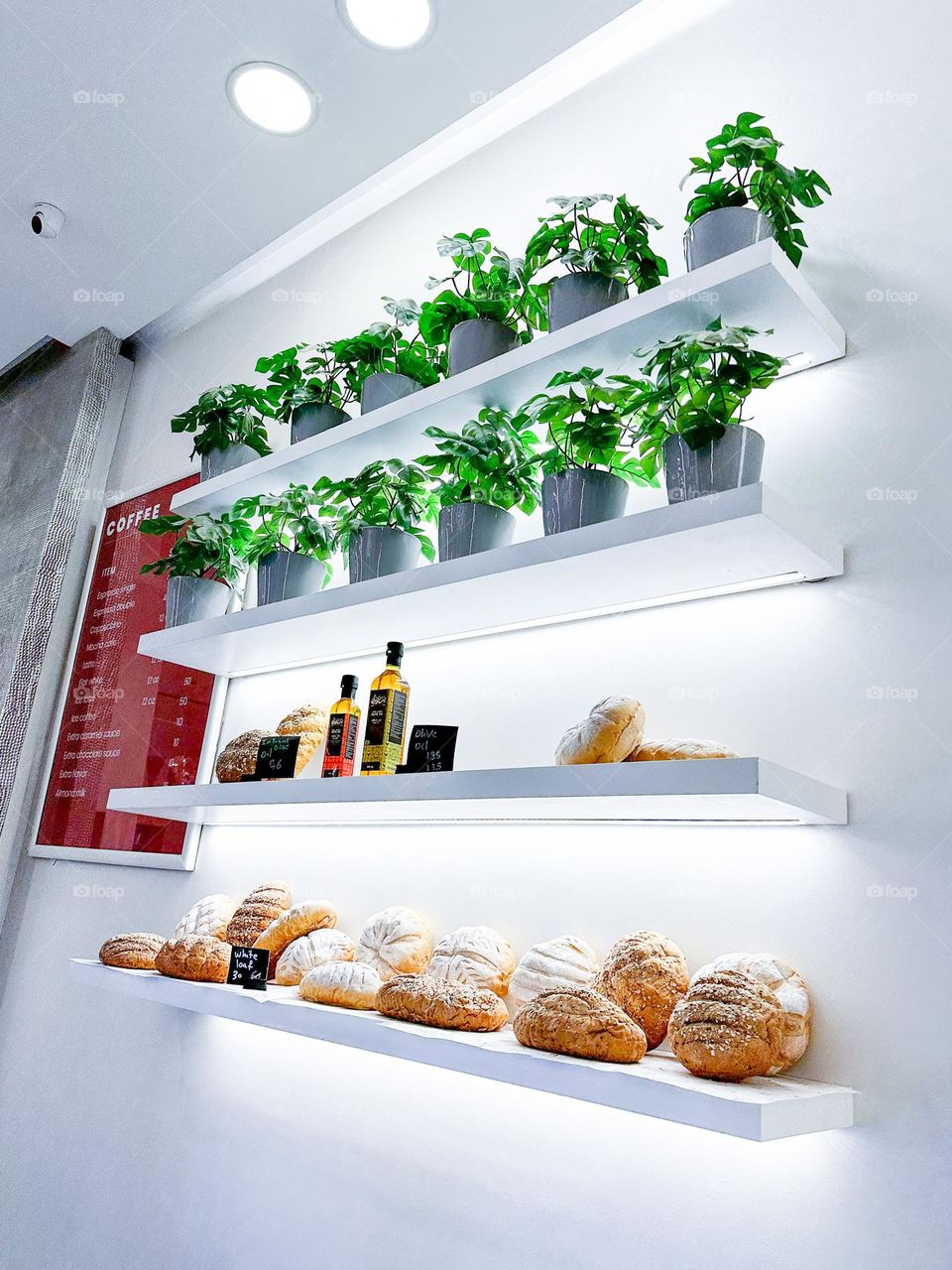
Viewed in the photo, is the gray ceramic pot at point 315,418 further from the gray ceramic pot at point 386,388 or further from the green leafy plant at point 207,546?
the green leafy plant at point 207,546

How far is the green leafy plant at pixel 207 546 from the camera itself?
6.66ft

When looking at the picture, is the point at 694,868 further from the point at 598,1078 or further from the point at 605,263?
the point at 605,263

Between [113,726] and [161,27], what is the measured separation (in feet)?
5.42

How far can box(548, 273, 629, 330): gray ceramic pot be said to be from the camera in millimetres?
1531

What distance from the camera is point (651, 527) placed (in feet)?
4.02

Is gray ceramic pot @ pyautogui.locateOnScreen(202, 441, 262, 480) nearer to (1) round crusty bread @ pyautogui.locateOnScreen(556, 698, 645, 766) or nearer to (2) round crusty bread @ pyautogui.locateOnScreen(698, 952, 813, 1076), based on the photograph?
(1) round crusty bread @ pyautogui.locateOnScreen(556, 698, 645, 766)

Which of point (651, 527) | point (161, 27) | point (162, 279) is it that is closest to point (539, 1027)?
point (651, 527)

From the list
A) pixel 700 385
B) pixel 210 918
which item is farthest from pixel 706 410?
pixel 210 918

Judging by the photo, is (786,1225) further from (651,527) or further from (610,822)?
(651,527)

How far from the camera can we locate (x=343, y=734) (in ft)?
5.40

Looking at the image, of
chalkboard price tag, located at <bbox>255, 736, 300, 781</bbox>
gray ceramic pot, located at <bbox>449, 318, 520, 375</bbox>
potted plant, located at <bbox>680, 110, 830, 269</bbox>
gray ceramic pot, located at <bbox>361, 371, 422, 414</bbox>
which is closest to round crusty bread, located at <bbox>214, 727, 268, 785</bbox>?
chalkboard price tag, located at <bbox>255, 736, 300, 781</bbox>

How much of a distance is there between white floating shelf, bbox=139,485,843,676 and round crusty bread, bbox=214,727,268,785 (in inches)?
7.9

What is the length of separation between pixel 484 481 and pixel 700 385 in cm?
40

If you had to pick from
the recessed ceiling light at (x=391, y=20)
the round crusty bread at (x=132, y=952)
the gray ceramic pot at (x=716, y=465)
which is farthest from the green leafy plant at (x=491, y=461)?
the round crusty bread at (x=132, y=952)
